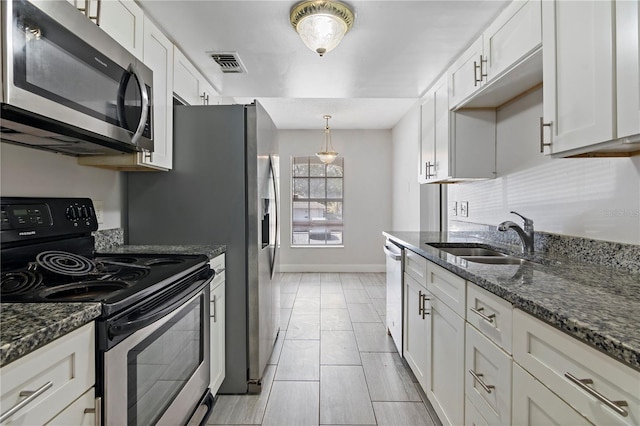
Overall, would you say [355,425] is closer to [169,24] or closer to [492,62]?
[492,62]

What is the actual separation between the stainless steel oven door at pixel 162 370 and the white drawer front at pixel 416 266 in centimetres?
122

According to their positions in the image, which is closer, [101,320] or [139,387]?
[101,320]

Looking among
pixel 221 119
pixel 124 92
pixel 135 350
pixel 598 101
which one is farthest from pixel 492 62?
pixel 135 350

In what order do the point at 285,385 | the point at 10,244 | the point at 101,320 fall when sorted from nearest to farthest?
the point at 101,320 < the point at 10,244 < the point at 285,385

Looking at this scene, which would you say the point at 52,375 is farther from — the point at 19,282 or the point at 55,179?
the point at 55,179

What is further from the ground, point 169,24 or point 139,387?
point 169,24

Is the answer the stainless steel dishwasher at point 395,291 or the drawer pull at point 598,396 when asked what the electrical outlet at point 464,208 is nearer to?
the stainless steel dishwasher at point 395,291

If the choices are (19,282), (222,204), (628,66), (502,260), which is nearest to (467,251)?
(502,260)

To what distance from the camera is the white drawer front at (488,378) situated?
1.06 metres

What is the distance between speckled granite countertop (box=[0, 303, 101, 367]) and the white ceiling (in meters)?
1.73

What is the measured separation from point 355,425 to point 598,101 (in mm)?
1850

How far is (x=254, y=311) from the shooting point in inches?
81.7

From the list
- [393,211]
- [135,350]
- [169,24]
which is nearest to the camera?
[135,350]

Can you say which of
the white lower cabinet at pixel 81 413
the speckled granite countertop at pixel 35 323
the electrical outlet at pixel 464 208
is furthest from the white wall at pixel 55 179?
the electrical outlet at pixel 464 208
